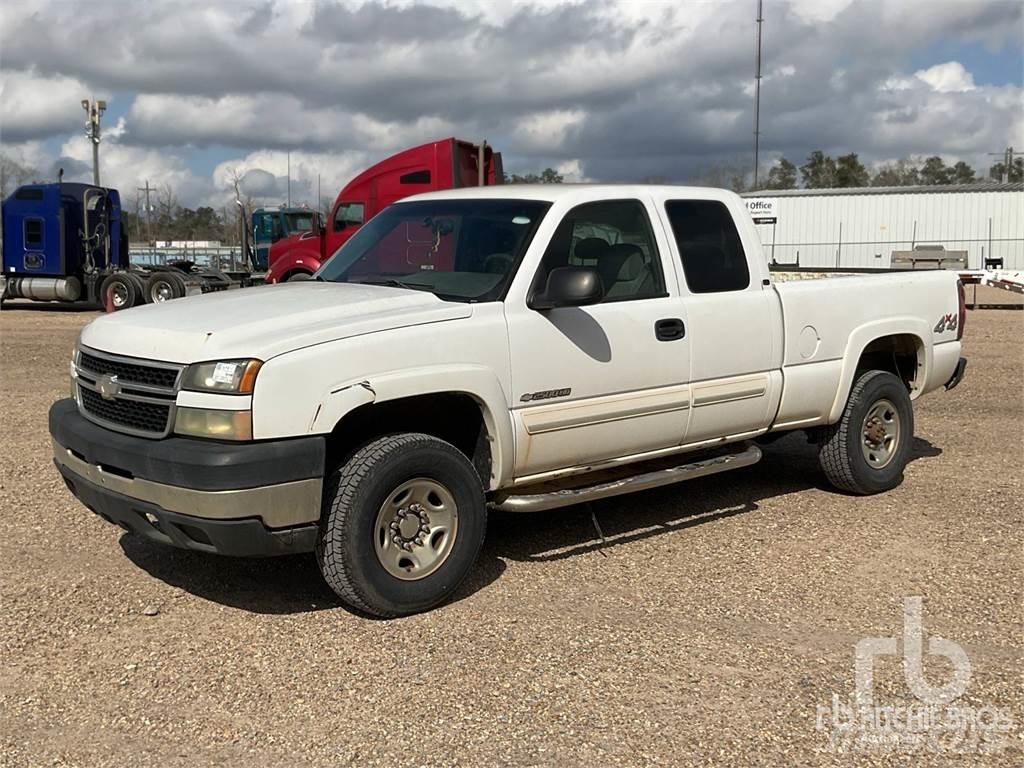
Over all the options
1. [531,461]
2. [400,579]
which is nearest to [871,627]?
[531,461]

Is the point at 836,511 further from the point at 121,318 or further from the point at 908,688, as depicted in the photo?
the point at 121,318

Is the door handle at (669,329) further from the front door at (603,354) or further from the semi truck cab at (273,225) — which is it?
the semi truck cab at (273,225)

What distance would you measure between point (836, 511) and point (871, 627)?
81.7 inches

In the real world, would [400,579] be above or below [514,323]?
below

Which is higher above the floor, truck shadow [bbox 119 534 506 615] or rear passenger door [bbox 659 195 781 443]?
rear passenger door [bbox 659 195 781 443]

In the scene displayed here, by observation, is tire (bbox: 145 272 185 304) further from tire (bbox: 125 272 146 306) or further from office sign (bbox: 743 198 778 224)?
office sign (bbox: 743 198 778 224)

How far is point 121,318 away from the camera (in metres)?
5.04

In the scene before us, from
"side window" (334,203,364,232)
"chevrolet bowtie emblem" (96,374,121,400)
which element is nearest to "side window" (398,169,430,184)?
"side window" (334,203,364,232)

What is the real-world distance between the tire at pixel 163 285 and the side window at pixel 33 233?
292 centimetres

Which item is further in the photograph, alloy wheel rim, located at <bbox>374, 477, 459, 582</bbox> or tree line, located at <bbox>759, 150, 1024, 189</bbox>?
tree line, located at <bbox>759, 150, 1024, 189</bbox>

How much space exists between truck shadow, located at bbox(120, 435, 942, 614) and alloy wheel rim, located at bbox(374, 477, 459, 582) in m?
0.38

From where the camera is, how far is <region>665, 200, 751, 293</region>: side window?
5.98 m

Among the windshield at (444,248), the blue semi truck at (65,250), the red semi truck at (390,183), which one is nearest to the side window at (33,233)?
the blue semi truck at (65,250)

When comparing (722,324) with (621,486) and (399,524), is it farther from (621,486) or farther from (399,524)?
(399,524)
